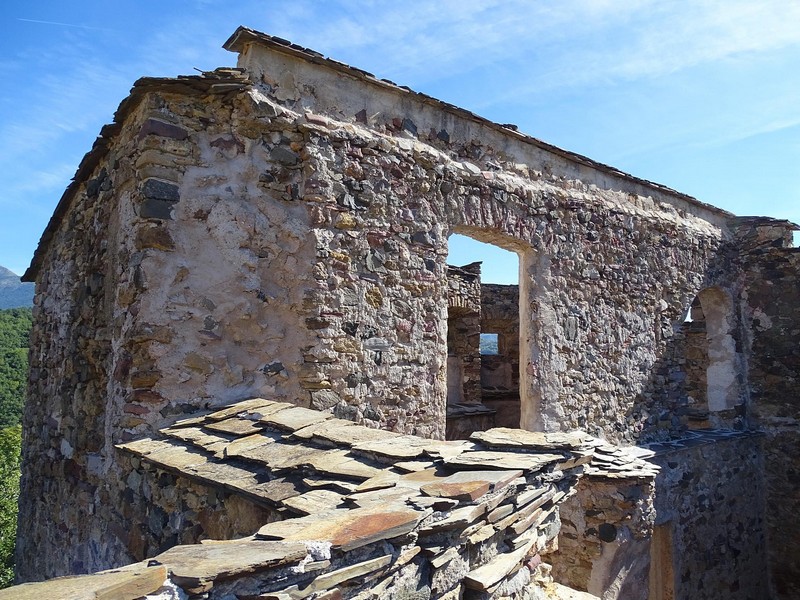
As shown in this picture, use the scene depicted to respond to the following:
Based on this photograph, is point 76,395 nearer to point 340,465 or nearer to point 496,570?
point 340,465

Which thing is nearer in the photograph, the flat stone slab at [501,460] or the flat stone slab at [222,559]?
the flat stone slab at [222,559]

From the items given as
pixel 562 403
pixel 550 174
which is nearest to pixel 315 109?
pixel 550 174

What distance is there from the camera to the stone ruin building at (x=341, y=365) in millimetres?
2094

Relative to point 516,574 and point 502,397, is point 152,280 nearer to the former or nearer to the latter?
point 516,574

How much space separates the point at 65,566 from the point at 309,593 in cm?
379

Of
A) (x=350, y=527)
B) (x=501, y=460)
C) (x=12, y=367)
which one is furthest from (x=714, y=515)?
(x=12, y=367)

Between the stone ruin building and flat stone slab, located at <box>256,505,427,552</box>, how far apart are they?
0.04ft

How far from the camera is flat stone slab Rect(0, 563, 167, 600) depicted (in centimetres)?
122

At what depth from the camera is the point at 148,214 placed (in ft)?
12.4

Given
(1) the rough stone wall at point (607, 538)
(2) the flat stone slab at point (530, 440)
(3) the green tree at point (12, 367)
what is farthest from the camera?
(3) the green tree at point (12, 367)

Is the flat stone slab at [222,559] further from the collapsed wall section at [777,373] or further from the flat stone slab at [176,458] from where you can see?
the collapsed wall section at [777,373]

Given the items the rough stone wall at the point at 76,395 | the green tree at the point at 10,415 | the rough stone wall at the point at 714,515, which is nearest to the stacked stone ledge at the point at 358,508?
the rough stone wall at the point at 76,395

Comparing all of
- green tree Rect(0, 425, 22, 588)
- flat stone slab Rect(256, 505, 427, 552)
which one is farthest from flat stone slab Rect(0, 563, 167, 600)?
green tree Rect(0, 425, 22, 588)

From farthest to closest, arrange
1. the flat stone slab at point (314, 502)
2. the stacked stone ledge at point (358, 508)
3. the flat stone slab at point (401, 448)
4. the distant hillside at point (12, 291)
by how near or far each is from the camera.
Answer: the distant hillside at point (12, 291), the flat stone slab at point (401, 448), the flat stone slab at point (314, 502), the stacked stone ledge at point (358, 508)
